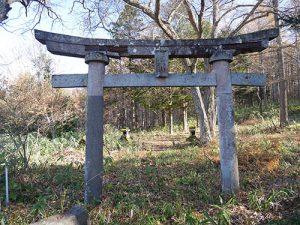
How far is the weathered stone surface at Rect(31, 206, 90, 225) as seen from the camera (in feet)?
12.4

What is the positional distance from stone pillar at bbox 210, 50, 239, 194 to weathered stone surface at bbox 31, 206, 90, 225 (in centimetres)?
299

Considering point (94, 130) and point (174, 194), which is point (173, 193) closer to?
point (174, 194)

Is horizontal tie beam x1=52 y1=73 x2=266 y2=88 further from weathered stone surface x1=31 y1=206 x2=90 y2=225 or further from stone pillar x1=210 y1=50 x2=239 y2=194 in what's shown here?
weathered stone surface x1=31 y1=206 x2=90 y2=225

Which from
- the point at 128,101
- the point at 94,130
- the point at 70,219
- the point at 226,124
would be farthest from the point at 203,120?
the point at 128,101

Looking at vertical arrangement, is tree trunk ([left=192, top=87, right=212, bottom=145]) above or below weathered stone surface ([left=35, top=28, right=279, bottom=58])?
below

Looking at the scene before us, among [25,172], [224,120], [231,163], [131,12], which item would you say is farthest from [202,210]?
[131,12]

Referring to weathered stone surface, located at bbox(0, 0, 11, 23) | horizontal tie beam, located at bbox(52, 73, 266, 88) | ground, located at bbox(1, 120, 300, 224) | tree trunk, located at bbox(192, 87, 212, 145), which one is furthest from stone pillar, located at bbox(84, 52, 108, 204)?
tree trunk, located at bbox(192, 87, 212, 145)

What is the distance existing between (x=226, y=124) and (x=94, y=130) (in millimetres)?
2604

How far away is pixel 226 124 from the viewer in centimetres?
615

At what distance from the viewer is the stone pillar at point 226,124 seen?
611 centimetres

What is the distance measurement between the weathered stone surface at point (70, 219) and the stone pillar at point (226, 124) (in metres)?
2.99

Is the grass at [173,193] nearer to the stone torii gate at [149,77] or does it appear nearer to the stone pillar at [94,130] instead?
the stone pillar at [94,130]

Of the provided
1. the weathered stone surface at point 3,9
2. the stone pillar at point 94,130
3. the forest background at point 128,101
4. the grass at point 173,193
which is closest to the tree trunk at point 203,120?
the forest background at point 128,101

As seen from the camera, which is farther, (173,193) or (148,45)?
(148,45)
